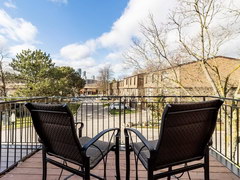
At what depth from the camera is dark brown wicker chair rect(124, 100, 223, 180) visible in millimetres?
1045

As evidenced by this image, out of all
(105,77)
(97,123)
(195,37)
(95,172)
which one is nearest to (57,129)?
(95,172)

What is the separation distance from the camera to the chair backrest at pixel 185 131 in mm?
1039

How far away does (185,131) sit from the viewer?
3.64ft

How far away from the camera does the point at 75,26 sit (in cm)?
936

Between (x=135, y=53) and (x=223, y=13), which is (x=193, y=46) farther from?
(x=135, y=53)

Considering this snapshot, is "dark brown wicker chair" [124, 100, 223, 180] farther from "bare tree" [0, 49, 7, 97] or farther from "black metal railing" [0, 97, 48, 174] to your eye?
"bare tree" [0, 49, 7, 97]

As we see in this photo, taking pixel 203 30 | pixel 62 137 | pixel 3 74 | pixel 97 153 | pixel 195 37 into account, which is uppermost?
pixel 203 30

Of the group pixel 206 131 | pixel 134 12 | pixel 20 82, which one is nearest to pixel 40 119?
pixel 206 131

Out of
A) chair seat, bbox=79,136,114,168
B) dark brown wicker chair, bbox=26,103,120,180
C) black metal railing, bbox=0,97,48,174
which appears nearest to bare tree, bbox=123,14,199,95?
black metal railing, bbox=0,97,48,174

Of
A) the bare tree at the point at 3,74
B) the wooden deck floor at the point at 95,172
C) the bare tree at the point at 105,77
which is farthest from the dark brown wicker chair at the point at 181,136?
the bare tree at the point at 105,77

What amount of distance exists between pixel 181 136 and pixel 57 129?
964mm

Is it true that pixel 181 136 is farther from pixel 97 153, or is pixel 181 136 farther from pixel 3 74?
pixel 3 74

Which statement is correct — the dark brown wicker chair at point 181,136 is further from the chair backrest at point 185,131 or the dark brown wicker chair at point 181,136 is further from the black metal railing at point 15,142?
the black metal railing at point 15,142

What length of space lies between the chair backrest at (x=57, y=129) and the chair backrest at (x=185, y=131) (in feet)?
2.12
